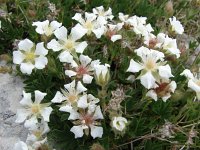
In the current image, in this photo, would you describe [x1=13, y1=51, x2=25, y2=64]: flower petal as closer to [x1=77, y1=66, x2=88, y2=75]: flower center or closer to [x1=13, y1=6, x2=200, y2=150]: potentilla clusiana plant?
[x1=13, y1=6, x2=200, y2=150]: potentilla clusiana plant

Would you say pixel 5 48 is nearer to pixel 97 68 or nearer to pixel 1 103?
pixel 1 103

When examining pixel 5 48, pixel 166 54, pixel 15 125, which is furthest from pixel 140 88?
pixel 5 48

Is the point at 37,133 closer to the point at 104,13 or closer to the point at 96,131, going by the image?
the point at 96,131

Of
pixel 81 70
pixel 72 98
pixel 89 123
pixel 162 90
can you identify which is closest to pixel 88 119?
pixel 89 123

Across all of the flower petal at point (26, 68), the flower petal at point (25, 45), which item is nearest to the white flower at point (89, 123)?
the flower petal at point (26, 68)

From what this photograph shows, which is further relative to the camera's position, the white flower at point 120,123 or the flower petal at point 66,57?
the flower petal at point 66,57

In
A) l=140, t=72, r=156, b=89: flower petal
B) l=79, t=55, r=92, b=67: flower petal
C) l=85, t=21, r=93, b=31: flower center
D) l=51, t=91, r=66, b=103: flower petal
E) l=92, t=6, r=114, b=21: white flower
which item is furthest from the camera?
l=92, t=6, r=114, b=21: white flower

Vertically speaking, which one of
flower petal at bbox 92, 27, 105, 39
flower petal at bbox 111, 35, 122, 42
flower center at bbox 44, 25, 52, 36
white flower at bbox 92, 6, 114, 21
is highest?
white flower at bbox 92, 6, 114, 21

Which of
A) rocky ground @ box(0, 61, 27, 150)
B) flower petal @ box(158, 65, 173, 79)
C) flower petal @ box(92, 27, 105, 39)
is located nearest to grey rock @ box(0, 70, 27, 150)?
rocky ground @ box(0, 61, 27, 150)

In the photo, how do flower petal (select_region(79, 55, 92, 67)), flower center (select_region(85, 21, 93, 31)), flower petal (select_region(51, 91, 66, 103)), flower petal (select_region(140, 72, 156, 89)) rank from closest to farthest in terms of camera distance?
flower petal (select_region(140, 72, 156, 89)) < flower petal (select_region(51, 91, 66, 103)) < flower petal (select_region(79, 55, 92, 67)) < flower center (select_region(85, 21, 93, 31))

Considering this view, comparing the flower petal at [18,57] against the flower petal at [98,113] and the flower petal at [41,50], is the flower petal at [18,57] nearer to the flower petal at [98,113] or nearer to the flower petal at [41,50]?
the flower petal at [41,50]
